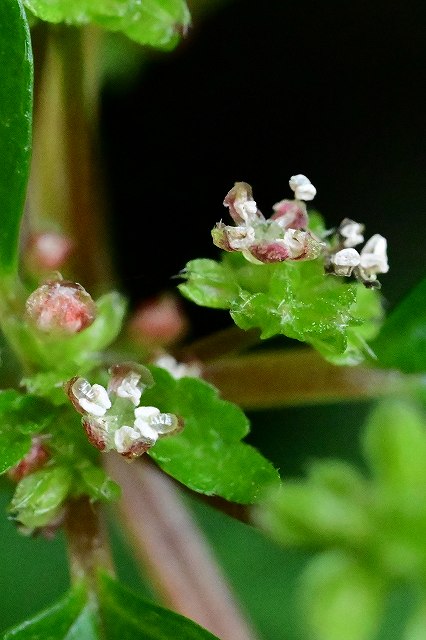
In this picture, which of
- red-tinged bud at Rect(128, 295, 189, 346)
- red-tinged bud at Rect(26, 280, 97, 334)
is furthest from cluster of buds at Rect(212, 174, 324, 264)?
red-tinged bud at Rect(128, 295, 189, 346)

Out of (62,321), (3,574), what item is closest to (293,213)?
Result: (62,321)

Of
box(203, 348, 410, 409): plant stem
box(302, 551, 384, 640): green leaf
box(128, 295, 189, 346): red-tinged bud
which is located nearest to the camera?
box(203, 348, 410, 409): plant stem

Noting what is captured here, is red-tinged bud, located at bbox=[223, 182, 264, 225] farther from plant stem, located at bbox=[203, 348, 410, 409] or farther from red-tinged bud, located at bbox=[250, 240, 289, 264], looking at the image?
plant stem, located at bbox=[203, 348, 410, 409]

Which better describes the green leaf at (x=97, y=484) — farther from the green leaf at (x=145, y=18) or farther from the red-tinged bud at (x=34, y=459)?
the green leaf at (x=145, y=18)

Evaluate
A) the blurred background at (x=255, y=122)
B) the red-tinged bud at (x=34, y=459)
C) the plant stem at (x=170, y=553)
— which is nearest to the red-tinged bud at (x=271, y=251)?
the red-tinged bud at (x=34, y=459)

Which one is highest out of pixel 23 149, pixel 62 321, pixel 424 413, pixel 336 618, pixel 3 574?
pixel 23 149

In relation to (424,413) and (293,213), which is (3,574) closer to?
(424,413)

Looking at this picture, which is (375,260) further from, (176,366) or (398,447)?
(398,447)

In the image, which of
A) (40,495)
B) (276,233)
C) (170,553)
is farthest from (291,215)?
(170,553)
